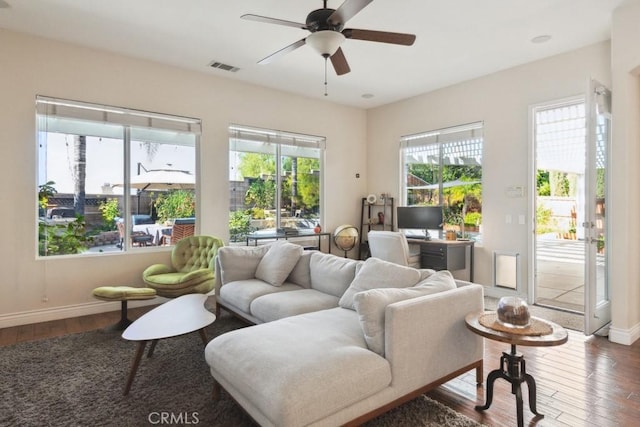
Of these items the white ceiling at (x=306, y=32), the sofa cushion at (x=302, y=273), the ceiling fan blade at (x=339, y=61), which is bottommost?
the sofa cushion at (x=302, y=273)

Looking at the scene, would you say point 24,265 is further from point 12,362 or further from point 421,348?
point 421,348

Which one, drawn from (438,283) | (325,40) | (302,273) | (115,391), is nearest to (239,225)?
(302,273)

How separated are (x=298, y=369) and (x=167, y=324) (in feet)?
4.23

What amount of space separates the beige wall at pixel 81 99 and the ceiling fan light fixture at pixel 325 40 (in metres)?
2.70

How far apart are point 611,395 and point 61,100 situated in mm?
5615

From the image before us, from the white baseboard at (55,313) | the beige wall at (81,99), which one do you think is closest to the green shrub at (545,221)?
the beige wall at (81,99)

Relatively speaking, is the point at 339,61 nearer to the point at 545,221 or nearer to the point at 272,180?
the point at 272,180

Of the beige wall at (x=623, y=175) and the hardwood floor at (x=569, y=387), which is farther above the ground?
the beige wall at (x=623, y=175)

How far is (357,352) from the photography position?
6.33 feet

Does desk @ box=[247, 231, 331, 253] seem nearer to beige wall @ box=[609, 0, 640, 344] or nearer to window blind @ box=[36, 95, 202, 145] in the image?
window blind @ box=[36, 95, 202, 145]

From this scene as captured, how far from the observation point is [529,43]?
404 centimetres

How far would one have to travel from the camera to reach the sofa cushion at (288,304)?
9.55 feet

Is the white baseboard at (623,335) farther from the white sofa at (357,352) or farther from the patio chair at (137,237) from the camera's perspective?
the patio chair at (137,237)

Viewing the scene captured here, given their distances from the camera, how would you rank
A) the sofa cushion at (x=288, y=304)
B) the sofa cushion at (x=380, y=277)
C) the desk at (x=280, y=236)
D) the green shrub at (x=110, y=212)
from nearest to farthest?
the sofa cushion at (x=380, y=277) → the sofa cushion at (x=288, y=304) → the green shrub at (x=110, y=212) → the desk at (x=280, y=236)
